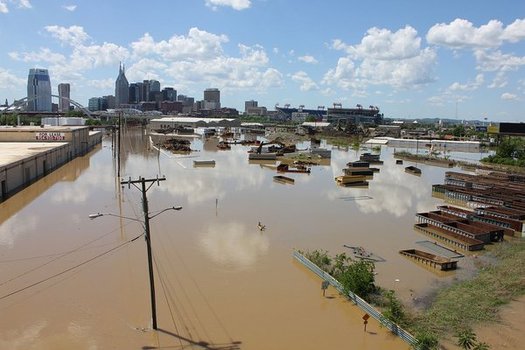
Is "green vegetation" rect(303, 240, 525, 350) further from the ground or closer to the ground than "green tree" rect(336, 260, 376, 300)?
closer to the ground

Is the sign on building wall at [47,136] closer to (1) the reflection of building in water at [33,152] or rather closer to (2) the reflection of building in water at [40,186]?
(1) the reflection of building in water at [33,152]

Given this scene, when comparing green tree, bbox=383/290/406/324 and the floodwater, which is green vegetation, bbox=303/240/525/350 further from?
the floodwater

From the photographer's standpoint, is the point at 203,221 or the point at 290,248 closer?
the point at 290,248

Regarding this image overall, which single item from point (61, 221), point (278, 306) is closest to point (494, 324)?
point (278, 306)

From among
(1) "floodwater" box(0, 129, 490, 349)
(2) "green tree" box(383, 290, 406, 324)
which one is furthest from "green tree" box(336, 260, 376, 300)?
(2) "green tree" box(383, 290, 406, 324)

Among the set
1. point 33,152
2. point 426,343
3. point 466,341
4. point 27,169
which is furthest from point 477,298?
point 33,152

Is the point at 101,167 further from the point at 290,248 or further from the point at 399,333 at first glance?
the point at 399,333
